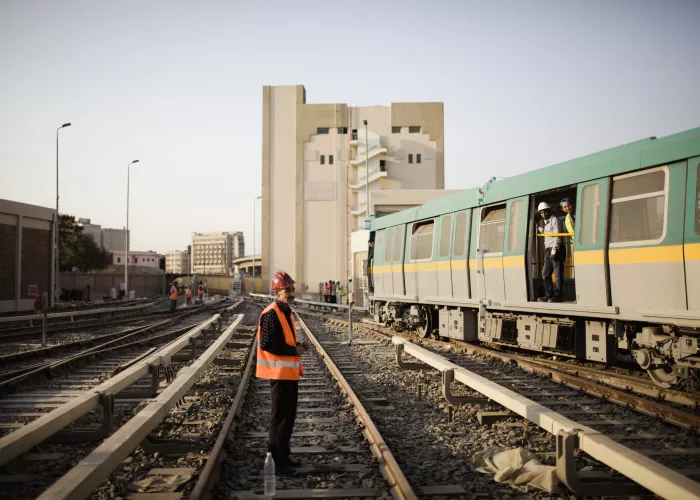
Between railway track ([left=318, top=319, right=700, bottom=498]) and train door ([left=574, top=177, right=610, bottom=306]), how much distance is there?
1436 millimetres

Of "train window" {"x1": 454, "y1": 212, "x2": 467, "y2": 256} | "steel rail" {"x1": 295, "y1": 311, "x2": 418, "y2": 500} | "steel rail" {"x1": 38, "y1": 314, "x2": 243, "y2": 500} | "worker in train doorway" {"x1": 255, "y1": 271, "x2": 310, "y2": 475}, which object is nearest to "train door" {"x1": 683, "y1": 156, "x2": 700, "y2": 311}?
"steel rail" {"x1": 295, "y1": 311, "x2": 418, "y2": 500}

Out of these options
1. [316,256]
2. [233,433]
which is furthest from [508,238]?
[316,256]

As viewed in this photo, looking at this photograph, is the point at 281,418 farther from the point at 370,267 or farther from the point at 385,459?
the point at 370,267

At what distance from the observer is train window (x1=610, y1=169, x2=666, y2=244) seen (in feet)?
29.5

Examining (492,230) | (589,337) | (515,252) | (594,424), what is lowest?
(594,424)

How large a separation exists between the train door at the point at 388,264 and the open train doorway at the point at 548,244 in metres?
7.31

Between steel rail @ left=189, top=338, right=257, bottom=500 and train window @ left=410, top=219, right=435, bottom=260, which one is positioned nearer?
steel rail @ left=189, top=338, right=257, bottom=500

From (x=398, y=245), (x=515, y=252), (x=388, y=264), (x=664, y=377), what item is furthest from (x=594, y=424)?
(x=388, y=264)

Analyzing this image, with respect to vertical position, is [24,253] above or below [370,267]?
above

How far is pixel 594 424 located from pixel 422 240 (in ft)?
33.3

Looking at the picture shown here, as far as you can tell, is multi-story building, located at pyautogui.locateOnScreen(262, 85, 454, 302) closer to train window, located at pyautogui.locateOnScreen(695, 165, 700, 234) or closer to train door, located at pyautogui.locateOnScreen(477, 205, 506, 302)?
train door, located at pyautogui.locateOnScreen(477, 205, 506, 302)

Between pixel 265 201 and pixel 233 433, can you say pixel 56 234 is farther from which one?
pixel 233 433

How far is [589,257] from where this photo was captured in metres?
10.3

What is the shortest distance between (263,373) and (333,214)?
63972 millimetres
